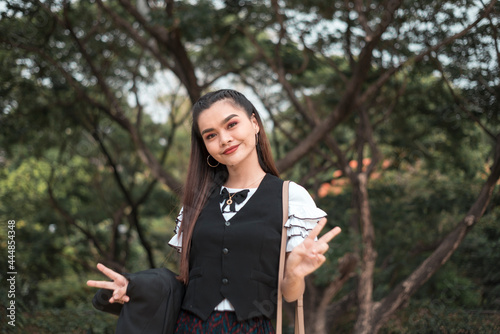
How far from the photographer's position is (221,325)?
6.31 feet

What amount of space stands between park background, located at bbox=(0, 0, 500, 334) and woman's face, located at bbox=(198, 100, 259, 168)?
Answer: 94 centimetres

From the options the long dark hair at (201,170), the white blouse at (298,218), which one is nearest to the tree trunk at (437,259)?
the long dark hair at (201,170)

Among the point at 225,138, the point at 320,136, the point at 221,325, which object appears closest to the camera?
the point at 221,325

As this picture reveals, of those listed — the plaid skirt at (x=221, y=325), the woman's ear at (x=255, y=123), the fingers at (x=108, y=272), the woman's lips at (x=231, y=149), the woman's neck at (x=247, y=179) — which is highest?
the woman's ear at (x=255, y=123)

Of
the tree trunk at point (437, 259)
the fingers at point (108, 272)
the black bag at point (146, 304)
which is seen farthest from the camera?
the tree trunk at point (437, 259)

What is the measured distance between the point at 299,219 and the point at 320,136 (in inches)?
123

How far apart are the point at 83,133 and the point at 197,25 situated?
3.44 meters

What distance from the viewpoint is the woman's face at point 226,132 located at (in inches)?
82.7

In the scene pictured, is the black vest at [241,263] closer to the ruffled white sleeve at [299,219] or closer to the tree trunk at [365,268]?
the ruffled white sleeve at [299,219]

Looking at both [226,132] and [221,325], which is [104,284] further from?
[226,132]

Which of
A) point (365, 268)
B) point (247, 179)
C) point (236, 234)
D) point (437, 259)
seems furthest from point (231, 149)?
point (365, 268)

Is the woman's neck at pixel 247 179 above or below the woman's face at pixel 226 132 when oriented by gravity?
below

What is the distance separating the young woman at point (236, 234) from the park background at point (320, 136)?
2.86ft

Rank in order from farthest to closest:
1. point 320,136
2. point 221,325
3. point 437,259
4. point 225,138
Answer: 1. point 320,136
2. point 437,259
3. point 225,138
4. point 221,325
